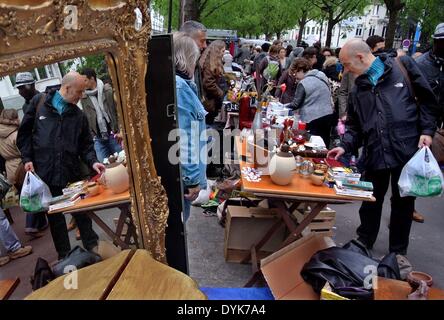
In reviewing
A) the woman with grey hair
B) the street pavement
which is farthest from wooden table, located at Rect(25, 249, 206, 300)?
the street pavement

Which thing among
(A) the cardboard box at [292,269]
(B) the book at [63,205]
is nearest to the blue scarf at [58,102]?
(B) the book at [63,205]

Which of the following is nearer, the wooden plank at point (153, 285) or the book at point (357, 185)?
the wooden plank at point (153, 285)

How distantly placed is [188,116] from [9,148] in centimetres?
128

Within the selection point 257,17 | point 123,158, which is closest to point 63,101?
point 123,158

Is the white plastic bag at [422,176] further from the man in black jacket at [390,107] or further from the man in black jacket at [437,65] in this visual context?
the man in black jacket at [437,65]

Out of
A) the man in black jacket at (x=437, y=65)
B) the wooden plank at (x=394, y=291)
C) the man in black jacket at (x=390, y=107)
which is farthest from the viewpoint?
the man in black jacket at (x=437, y=65)

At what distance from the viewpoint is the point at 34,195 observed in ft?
3.85

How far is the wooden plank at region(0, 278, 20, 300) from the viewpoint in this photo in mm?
1073

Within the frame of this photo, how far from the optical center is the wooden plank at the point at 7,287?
1073 millimetres

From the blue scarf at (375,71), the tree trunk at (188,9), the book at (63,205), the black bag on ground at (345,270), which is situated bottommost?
the black bag on ground at (345,270)

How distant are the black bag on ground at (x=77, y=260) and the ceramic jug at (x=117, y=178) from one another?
28cm

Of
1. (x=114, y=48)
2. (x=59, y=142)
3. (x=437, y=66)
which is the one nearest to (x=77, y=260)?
(x=59, y=142)

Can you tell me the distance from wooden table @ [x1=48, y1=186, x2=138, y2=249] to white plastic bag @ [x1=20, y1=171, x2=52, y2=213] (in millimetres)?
72

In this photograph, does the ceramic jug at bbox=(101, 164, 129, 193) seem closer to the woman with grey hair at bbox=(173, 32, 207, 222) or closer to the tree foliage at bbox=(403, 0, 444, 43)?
the woman with grey hair at bbox=(173, 32, 207, 222)
